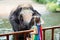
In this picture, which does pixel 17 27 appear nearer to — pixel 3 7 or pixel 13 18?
pixel 13 18

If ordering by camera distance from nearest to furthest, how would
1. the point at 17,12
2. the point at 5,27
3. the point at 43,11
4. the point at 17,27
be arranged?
the point at 17,27, the point at 17,12, the point at 5,27, the point at 43,11

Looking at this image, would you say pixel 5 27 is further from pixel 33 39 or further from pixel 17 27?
pixel 33 39

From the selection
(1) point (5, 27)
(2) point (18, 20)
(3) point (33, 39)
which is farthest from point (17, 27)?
(1) point (5, 27)

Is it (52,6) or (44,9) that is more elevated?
(52,6)

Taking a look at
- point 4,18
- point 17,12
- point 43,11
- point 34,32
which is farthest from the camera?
point 43,11

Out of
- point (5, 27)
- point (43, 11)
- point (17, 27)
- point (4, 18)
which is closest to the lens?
point (17, 27)

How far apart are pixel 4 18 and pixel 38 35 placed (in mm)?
4730

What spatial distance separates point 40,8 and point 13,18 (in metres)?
4.53

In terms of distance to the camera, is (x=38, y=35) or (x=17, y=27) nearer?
(x=38, y=35)

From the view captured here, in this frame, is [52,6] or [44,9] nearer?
[52,6]

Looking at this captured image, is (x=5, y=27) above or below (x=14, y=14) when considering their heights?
below

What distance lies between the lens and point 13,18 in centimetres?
203

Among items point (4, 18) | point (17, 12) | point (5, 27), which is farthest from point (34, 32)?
point (4, 18)

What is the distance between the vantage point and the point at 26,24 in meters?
2.03
